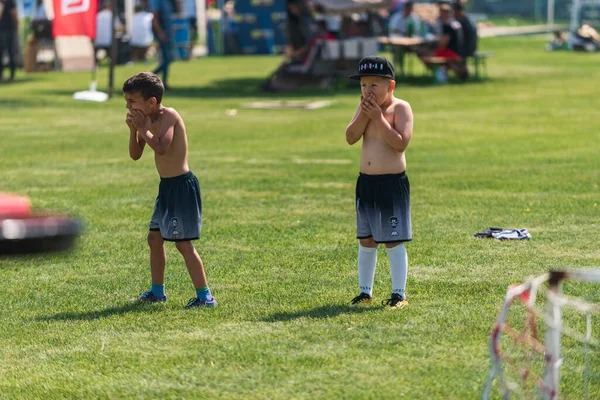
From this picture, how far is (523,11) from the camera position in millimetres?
70562

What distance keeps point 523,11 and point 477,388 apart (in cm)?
6758

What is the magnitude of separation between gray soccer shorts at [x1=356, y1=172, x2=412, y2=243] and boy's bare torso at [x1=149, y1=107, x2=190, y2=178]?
1185 millimetres

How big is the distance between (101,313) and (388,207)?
193 centimetres

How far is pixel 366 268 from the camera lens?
721cm

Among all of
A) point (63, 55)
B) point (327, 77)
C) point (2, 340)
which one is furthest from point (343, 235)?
point (63, 55)

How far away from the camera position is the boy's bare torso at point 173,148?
7199 mm

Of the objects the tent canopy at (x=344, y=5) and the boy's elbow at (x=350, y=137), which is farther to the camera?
the tent canopy at (x=344, y=5)

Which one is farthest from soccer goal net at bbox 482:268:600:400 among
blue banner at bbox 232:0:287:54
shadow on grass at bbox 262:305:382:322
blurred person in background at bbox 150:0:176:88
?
blue banner at bbox 232:0:287:54

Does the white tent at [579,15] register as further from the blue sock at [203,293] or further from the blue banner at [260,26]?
the blue sock at [203,293]

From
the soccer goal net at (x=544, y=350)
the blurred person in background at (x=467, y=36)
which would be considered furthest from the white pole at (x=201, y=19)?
the soccer goal net at (x=544, y=350)

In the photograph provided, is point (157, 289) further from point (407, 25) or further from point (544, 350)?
point (407, 25)

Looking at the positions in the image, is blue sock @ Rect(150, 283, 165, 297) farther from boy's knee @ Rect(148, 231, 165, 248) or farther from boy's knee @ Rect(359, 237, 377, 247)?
boy's knee @ Rect(359, 237, 377, 247)

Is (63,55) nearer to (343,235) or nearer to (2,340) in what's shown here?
(343,235)

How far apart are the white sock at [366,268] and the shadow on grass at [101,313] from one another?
1.33 metres
